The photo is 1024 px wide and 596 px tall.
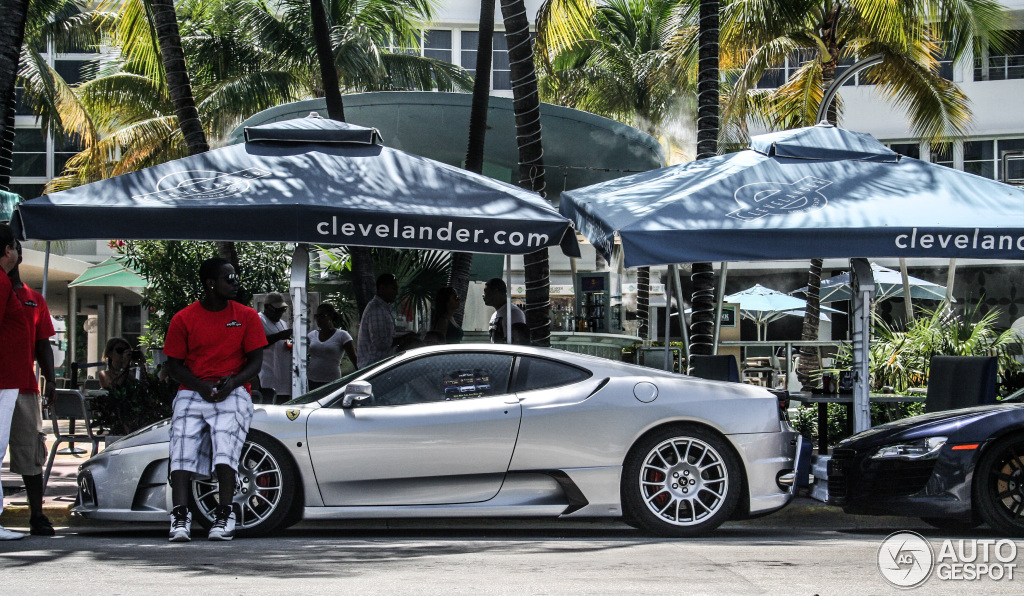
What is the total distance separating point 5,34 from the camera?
10133 millimetres

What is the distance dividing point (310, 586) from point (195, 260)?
10.8m

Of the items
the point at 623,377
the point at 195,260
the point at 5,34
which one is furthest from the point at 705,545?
the point at 195,260

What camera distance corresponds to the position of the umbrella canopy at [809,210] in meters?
8.30

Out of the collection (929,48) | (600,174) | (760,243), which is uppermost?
(929,48)

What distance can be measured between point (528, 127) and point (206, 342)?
6.10 m

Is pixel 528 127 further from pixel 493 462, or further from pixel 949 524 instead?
pixel 949 524

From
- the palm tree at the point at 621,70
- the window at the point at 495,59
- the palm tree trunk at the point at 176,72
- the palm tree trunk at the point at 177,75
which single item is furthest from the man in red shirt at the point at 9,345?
the window at the point at 495,59

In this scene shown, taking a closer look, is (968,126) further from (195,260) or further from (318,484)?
(318,484)

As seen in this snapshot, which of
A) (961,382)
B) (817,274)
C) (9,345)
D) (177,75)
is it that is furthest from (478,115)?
(817,274)

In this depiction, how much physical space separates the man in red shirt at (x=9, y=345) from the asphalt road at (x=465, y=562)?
2.53 ft

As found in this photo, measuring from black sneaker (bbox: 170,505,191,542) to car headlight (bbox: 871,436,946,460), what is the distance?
4542 millimetres

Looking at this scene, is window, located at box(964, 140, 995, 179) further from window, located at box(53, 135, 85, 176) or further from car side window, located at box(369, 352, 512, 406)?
window, located at box(53, 135, 85, 176)

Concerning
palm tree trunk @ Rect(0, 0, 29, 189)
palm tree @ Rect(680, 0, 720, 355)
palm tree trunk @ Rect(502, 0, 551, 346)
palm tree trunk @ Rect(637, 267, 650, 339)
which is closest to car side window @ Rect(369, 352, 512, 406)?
palm tree trunk @ Rect(502, 0, 551, 346)

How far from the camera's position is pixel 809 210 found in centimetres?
862
